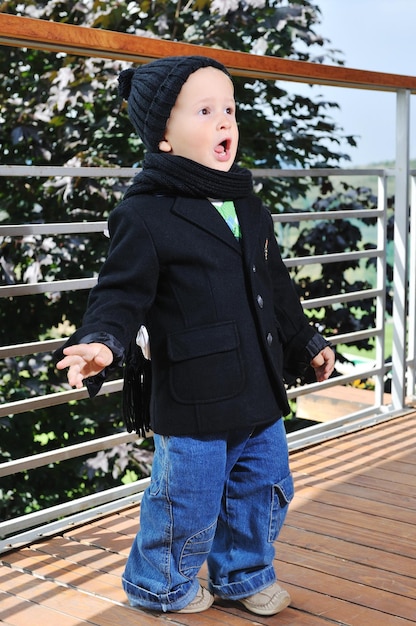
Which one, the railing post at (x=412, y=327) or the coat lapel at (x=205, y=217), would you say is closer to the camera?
the coat lapel at (x=205, y=217)

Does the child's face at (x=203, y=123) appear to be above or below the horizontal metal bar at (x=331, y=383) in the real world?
above

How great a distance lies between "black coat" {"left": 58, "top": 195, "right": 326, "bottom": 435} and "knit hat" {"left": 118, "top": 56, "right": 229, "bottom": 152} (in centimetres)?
14

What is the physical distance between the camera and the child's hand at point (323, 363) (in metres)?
2.09

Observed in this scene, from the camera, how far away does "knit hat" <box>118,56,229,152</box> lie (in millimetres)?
1886

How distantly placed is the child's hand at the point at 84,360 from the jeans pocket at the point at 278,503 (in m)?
0.52

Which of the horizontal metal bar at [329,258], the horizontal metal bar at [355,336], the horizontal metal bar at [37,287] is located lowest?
the horizontal metal bar at [355,336]

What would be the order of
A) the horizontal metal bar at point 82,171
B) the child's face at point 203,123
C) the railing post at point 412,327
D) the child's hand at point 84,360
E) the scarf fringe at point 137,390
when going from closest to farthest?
the child's hand at point 84,360 < the child's face at point 203,123 < the scarf fringe at point 137,390 < the horizontal metal bar at point 82,171 < the railing post at point 412,327

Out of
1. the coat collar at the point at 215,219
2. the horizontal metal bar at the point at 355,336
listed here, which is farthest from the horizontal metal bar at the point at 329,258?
the coat collar at the point at 215,219

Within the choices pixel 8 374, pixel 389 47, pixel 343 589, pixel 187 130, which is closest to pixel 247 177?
pixel 187 130

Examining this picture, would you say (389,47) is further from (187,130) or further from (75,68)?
(187,130)

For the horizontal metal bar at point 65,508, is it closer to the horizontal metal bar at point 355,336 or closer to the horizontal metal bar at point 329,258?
the horizontal metal bar at point 329,258

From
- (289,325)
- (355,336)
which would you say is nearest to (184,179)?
(289,325)

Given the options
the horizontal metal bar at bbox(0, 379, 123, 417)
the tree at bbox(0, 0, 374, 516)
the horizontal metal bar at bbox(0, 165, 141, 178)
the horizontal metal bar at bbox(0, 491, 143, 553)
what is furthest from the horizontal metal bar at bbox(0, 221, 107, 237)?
the tree at bbox(0, 0, 374, 516)

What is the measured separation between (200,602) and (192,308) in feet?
2.10
